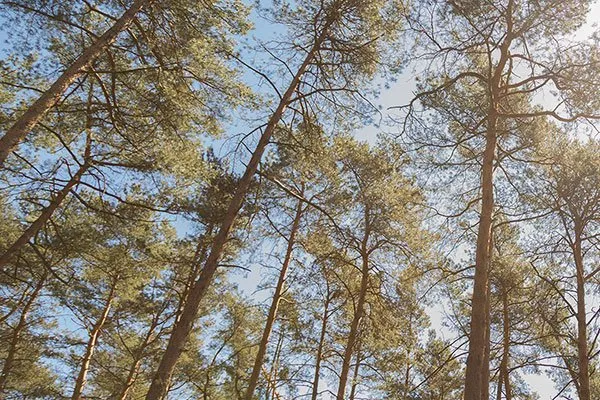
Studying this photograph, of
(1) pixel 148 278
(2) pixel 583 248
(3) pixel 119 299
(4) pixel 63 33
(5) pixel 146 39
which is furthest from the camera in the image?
(3) pixel 119 299

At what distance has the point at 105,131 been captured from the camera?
28.6ft

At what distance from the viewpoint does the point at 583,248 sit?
34.5ft

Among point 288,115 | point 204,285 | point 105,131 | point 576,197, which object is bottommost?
point 204,285

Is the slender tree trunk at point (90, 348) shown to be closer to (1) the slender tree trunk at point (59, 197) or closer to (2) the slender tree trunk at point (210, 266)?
(1) the slender tree trunk at point (59, 197)

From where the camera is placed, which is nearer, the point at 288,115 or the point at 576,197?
the point at 288,115

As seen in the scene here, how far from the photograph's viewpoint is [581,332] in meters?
9.01

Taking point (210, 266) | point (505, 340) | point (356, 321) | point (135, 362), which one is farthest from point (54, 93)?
point (505, 340)

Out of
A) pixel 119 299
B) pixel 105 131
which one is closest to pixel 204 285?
pixel 105 131

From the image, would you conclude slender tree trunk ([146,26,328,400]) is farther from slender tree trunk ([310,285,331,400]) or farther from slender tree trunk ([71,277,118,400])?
slender tree trunk ([71,277,118,400])

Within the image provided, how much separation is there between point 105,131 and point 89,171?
36.7 inches

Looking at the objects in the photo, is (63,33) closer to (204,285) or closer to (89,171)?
(89,171)

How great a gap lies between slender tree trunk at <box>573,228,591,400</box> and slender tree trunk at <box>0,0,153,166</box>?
32.7 feet

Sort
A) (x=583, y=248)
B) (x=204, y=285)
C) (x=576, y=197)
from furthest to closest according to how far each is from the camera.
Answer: (x=583, y=248) → (x=576, y=197) → (x=204, y=285)

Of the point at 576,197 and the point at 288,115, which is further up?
the point at 576,197
